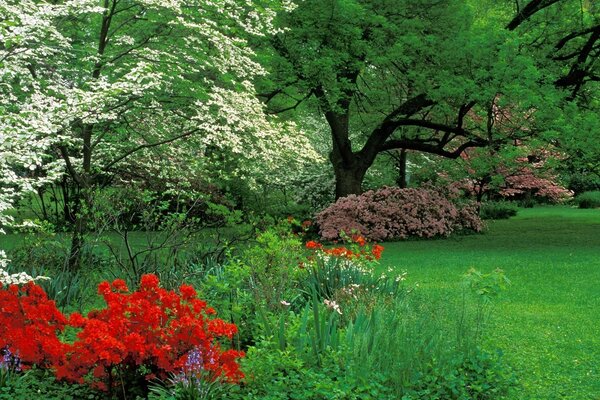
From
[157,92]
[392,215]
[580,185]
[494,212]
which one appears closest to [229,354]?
[157,92]

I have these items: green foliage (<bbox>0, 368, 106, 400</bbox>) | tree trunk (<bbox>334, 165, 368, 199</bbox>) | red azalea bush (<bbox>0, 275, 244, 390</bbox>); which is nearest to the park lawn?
red azalea bush (<bbox>0, 275, 244, 390</bbox>)

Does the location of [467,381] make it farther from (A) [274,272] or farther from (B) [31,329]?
(B) [31,329]

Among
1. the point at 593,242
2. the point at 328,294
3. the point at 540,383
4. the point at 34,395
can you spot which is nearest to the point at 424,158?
the point at 593,242

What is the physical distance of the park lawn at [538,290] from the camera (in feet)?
21.0

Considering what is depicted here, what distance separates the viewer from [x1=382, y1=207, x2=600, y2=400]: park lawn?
6410 mm

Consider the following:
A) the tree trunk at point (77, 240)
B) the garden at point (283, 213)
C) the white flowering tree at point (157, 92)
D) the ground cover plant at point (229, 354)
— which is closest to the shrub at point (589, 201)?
the garden at point (283, 213)

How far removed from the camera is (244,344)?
5.95 m

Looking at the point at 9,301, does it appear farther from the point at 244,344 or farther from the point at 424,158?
the point at 424,158

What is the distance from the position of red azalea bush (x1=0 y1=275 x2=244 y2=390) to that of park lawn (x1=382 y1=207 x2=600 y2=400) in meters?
2.52

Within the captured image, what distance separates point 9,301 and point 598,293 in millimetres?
8633

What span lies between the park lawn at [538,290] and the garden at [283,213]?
5cm

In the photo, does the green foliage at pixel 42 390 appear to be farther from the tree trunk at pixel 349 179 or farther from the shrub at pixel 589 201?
the shrub at pixel 589 201

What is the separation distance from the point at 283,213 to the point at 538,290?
522 inches

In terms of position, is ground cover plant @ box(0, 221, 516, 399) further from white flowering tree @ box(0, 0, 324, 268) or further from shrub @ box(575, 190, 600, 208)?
shrub @ box(575, 190, 600, 208)
